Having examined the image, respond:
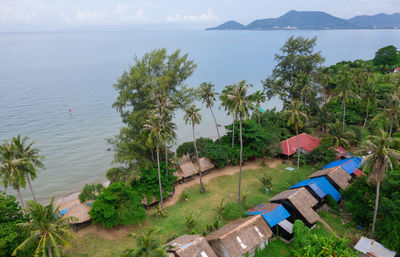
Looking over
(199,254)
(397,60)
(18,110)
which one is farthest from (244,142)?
→ (397,60)

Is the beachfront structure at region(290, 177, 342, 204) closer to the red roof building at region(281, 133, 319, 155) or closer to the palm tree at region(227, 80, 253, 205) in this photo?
the red roof building at region(281, 133, 319, 155)

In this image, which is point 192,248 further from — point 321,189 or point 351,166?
point 351,166

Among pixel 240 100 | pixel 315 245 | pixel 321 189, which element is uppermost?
pixel 240 100

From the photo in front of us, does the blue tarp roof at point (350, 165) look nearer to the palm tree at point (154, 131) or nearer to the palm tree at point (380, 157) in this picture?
the palm tree at point (380, 157)

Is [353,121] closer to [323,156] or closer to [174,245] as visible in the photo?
[323,156]

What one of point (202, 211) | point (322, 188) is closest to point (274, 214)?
point (322, 188)

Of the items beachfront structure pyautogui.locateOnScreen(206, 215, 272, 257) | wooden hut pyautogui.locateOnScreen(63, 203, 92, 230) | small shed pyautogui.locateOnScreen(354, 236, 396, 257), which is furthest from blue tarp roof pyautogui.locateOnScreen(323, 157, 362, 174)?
wooden hut pyautogui.locateOnScreen(63, 203, 92, 230)

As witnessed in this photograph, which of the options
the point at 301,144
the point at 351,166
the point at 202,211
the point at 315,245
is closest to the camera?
the point at 315,245
